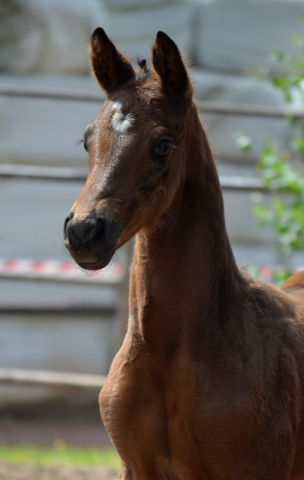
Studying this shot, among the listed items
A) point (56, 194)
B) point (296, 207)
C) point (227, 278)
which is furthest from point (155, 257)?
point (56, 194)

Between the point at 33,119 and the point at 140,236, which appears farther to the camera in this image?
the point at 33,119

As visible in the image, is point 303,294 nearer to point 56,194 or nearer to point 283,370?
point 283,370

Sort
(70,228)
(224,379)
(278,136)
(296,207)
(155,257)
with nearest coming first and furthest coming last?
(70,228), (224,379), (155,257), (296,207), (278,136)

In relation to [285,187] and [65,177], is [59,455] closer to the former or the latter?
[65,177]

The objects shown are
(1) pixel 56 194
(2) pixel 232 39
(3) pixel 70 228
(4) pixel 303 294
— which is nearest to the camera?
(3) pixel 70 228

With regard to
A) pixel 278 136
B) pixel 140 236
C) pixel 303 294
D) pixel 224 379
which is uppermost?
pixel 278 136

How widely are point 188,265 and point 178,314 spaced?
0.57 feet

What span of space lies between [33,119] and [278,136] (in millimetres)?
2426

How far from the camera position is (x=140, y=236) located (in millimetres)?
2365

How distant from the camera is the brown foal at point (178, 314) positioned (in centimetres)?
209

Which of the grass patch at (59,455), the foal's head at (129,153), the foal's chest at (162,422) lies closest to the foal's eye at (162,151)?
the foal's head at (129,153)

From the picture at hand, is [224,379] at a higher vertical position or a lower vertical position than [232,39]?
lower

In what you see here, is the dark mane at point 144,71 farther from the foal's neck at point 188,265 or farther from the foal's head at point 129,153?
the foal's neck at point 188,265

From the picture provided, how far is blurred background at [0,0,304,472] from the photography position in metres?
5.58
